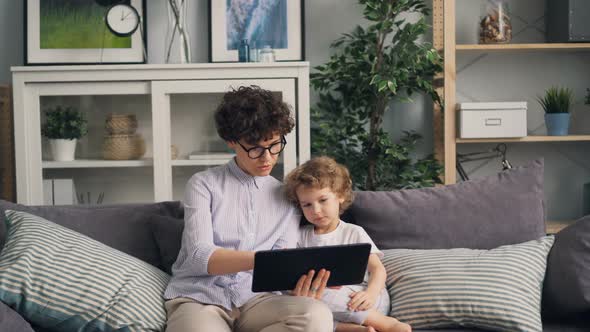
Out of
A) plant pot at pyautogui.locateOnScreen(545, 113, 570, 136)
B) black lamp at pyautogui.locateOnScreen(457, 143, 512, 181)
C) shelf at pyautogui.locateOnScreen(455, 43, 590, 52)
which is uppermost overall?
shelf at pyautogui.locateOnScreen(455, 43, 590, 52)

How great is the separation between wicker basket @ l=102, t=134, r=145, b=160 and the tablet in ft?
5.18

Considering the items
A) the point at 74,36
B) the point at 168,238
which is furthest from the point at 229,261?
the point at 74,36

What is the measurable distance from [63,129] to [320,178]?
1620mm

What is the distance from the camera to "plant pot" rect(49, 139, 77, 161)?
3.10 m

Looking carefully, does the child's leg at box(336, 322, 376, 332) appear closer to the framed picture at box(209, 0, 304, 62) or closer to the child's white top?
the child's white top

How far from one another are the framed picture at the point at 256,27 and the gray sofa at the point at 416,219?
1.45 meters

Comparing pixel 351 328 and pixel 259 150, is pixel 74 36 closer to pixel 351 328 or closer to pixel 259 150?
pixel 259 150

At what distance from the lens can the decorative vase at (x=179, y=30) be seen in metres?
3.28

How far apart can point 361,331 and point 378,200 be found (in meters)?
0.43

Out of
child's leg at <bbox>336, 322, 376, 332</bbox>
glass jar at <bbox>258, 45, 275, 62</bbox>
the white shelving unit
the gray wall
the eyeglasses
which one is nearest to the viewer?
child's leg at <bbox>336, 322, 376, 332</bbox>

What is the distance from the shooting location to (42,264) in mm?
1686

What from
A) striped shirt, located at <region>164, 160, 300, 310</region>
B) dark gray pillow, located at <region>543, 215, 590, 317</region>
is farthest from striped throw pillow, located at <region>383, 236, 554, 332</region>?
striped shirt, located at <region>164, 160, 300, 310</region>

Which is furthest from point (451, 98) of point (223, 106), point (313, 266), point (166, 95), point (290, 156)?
point (313, 266)

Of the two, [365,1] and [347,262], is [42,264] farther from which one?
[365,1]
